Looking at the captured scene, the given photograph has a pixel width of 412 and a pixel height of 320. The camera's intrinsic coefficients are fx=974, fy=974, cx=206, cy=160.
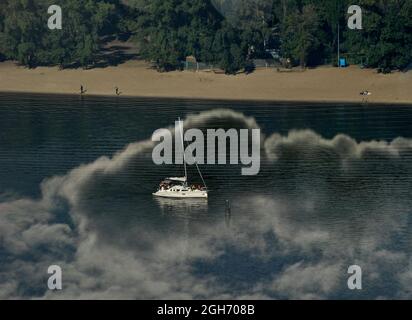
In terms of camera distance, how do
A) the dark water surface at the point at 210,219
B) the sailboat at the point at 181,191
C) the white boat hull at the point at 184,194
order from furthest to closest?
the sailboat at the point at 181,191 < the white boat hull at the point at 184,194 < the dark water surface at the point at 210,219

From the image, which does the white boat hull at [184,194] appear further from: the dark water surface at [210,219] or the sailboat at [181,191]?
the dark water surface at [210,219]

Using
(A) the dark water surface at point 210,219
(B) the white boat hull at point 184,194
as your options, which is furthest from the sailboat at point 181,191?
(A) the dark water surface at point 210,219

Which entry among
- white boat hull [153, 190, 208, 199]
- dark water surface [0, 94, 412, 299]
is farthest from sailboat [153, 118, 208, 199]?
dark water surface [0, 94, 412, 299]

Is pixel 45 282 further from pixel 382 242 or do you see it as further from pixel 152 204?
pixel 382 242

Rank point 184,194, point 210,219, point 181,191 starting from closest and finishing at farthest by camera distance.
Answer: point 210,219, point 184,194, point 181,191

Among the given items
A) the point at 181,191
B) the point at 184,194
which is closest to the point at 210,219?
the point at 184,194

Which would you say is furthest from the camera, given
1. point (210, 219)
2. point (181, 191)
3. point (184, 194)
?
point (181, 191)

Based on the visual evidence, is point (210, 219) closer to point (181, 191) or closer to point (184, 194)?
point (184, 194)

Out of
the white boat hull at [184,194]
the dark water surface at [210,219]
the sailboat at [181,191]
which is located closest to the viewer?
the dark water surface at [210,219]

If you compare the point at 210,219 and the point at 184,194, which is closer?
the point at 210,219
